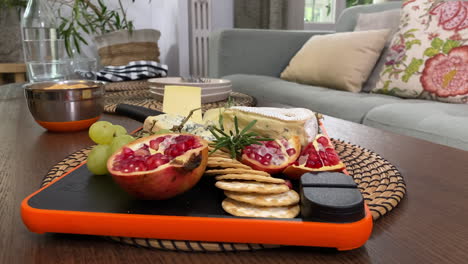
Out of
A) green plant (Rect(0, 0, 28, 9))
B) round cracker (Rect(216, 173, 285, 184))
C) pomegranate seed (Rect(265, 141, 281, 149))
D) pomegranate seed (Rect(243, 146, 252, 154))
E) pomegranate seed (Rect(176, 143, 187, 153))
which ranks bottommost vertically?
round cracker (Rect(216, 173, 285, 184))

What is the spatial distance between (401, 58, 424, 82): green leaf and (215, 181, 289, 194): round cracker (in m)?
1.43

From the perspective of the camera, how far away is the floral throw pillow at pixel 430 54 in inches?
56.5

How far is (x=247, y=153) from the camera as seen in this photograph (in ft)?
1.54

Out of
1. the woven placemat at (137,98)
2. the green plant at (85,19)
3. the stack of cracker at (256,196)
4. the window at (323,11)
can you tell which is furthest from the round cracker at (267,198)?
the window at (323,11)

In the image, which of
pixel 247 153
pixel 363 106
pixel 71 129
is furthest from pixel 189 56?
pixel 247 153

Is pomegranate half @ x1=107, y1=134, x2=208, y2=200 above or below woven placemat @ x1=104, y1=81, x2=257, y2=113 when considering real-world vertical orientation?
above

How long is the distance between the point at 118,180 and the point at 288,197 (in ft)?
0.58

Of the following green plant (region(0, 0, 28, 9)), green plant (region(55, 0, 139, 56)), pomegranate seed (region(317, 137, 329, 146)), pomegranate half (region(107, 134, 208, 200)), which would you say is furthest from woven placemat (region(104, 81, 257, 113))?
green plant (region(0, 0, 28, 9))

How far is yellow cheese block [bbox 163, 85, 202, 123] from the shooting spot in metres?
0.80

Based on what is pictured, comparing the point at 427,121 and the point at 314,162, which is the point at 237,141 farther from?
the point at 427,121

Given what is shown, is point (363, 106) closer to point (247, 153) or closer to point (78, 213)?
point (247, 153)

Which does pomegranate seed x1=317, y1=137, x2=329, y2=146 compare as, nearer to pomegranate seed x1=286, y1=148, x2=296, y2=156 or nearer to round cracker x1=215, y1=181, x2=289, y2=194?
pomegranate seed x1=286, y1=148, x2=296, y2=156

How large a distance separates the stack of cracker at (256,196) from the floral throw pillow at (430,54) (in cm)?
135

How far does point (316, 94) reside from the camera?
5.64 feet
